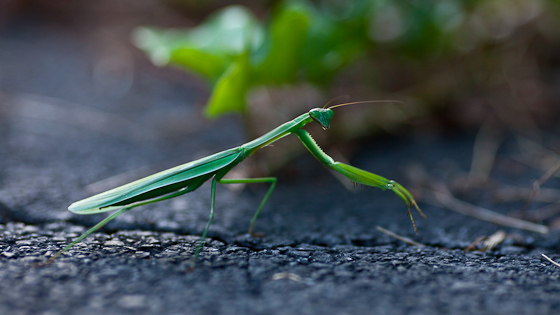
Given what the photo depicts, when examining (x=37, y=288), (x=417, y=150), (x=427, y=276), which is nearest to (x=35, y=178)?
(x=37, y=288)

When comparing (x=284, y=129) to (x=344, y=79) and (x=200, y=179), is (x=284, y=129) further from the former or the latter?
(x=344, y=79)

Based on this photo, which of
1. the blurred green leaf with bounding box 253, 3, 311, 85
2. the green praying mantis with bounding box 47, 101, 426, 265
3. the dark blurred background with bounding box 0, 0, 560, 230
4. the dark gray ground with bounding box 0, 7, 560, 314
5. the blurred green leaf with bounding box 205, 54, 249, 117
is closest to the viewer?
the dark gray ground with bounding box 0, 7, 560, 314

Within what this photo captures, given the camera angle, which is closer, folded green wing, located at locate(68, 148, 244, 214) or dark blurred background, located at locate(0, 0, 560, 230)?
folded green wing, located at locate(68, 148, 244, 214)

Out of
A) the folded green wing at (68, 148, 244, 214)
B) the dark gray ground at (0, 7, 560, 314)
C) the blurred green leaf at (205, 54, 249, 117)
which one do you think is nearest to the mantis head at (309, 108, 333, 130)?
the folded green wing at (68, 148, 244, 214)

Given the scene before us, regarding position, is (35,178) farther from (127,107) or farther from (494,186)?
(494,186)

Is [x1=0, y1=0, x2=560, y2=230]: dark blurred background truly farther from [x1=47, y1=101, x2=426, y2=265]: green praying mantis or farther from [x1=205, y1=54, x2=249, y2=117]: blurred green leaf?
[x1=47, y1=101, x2=426, y2=265]: green praying mantis

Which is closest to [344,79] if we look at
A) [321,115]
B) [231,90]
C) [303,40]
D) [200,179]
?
[303,40]
